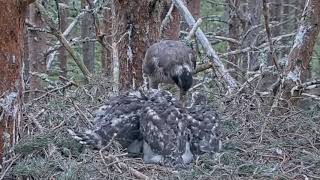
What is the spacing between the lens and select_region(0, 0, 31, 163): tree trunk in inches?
157

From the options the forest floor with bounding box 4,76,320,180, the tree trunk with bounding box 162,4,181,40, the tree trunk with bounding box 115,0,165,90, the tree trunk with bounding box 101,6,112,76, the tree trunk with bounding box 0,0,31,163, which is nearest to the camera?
the tree trunk with bounding box 0,0,31,163

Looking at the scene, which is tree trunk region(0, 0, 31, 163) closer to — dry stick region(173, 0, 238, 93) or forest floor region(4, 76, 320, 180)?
forest floor region(4, 76, 320, 180)

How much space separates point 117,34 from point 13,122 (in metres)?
2.00

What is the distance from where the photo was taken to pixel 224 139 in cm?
518

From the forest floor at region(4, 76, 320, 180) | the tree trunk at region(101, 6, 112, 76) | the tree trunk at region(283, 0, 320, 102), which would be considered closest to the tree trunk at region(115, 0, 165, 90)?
the tree trunk at region(101, 6, 112, 76)

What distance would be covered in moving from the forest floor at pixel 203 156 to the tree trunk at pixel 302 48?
305mm

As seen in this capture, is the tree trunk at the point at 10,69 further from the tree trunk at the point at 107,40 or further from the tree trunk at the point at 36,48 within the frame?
the tree trunk at the point at 36,48

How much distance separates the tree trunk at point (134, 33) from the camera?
19.4ft

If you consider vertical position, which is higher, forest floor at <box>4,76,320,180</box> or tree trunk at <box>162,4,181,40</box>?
tree trunk at <box>162,4,181,40</box>

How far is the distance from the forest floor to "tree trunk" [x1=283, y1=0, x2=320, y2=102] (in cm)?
31

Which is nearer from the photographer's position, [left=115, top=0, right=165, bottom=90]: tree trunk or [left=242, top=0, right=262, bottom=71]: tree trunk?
[left=115, top=0, right=165, bottom=90]: tree trunk

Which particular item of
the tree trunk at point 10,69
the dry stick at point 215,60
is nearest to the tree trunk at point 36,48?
the dry stick at point 215,60

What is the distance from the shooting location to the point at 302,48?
19.5 ft

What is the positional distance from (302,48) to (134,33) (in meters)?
1.49
